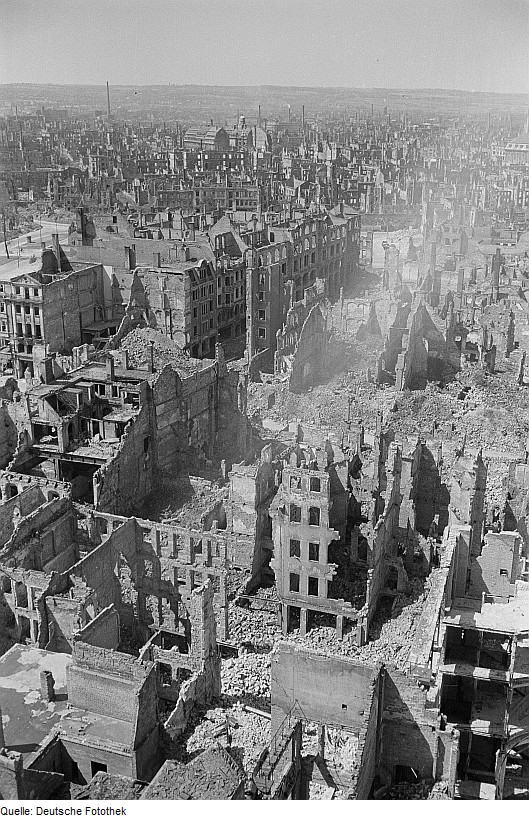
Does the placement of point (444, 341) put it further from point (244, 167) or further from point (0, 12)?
point (244, 167)

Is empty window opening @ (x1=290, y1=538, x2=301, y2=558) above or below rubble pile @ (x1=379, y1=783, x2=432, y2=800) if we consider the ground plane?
above

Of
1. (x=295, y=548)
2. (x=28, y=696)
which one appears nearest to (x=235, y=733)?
(x=28, y=696)

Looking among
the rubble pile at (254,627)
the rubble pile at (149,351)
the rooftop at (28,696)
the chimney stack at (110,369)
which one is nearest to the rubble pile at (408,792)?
the rubble pile at (254,627)

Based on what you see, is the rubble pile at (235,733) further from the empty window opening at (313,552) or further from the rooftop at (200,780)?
the empty window opening at (313,552)

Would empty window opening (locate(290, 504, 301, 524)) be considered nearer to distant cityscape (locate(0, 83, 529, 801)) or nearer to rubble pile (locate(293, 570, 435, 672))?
distant cityscape (locate(0, 83, 529, 801))

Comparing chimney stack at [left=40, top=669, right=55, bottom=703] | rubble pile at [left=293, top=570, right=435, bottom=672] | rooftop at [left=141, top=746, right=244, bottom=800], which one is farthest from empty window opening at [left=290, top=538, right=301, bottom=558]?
rooftop at [left=141, top=746, right=244, bottom=800]

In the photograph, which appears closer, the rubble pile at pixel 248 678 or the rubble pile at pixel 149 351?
the rubble pile at pixel 248 678

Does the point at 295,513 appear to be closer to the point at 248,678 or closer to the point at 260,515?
the point at 260,515

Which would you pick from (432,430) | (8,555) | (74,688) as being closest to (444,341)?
(432,430)

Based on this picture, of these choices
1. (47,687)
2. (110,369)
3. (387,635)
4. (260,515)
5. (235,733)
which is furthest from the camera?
(110,369)

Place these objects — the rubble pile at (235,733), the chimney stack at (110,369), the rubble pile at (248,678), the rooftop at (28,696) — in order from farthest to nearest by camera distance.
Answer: the chimney stack at (110,369), the rubble pile at (248,678), the rubble pile at (235,733), the rooftop at (28,696)

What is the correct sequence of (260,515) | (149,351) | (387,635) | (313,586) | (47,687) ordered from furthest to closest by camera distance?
(149,351) → (260,515) → (313,586) → (387,635) → (47,687)
